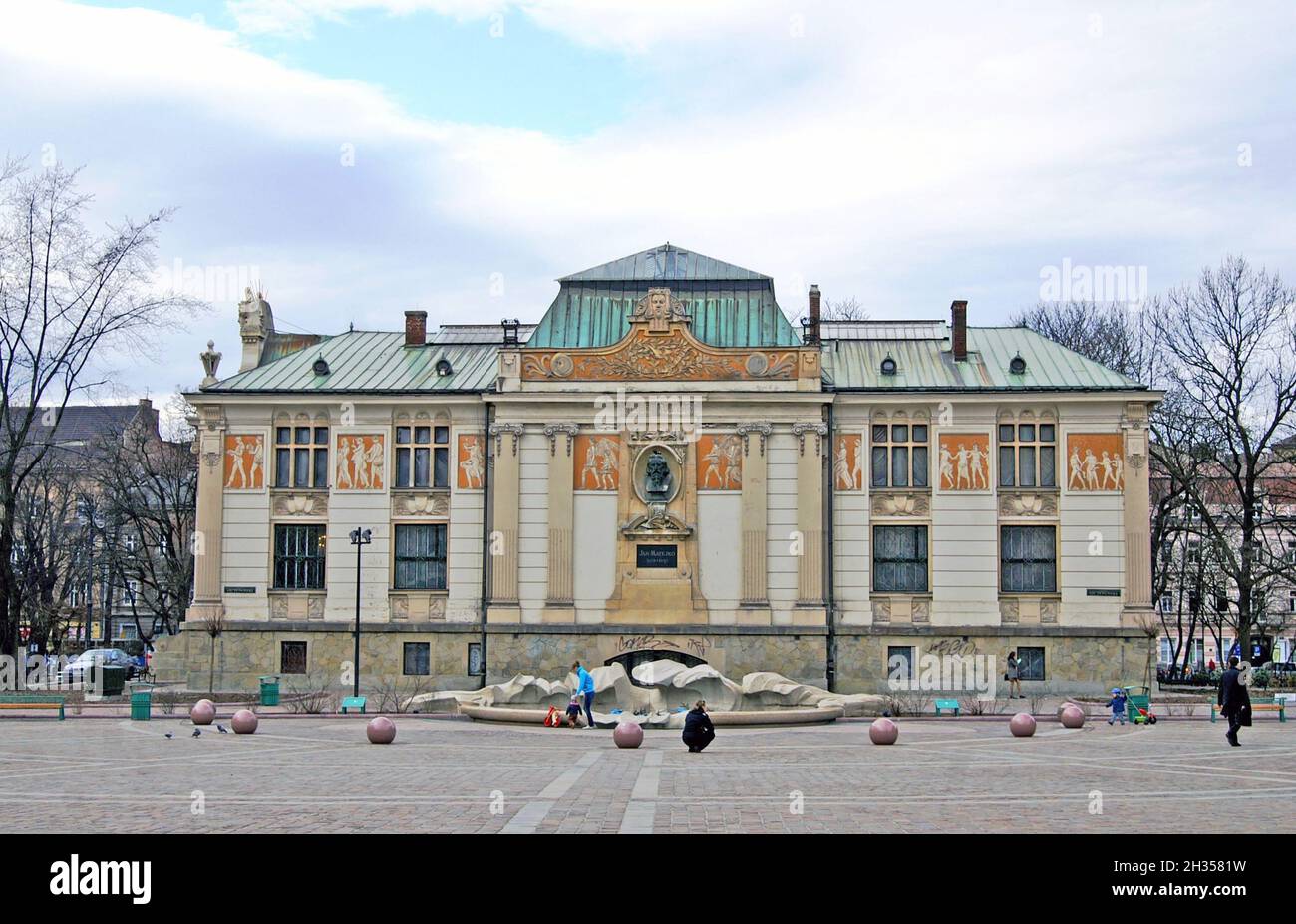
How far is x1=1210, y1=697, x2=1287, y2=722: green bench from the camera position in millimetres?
40156

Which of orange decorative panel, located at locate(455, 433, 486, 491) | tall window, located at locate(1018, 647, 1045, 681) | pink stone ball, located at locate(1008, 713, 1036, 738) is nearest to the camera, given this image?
pink stone ball, located at locate(1008, 713, 1036, 738)

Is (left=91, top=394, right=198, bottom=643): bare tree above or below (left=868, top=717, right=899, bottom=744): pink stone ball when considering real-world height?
above

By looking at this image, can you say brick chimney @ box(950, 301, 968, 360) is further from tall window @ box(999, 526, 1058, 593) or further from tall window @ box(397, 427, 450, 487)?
tall window @ box(397, 427, 450, 487)

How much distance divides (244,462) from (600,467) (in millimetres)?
12582

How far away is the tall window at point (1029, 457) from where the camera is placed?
5175 centimetres

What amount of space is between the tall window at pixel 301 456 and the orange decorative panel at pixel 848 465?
17734 millimetres

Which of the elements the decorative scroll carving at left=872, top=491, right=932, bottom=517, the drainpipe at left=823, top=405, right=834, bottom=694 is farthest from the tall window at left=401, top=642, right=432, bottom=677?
the decorative scroll carving at left=872, top=491, right=932, bottom=517

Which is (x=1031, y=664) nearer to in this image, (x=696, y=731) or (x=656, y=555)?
(x=656, y=555)

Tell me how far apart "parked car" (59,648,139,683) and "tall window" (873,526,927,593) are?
94.8 ft

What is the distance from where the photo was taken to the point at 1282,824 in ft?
55.3

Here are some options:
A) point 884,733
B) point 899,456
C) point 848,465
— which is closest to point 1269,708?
point 899,456

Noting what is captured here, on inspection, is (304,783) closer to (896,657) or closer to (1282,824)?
(1282,824)

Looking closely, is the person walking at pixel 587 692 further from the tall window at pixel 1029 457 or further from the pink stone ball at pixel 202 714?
the tall window at pixel 1029 457
